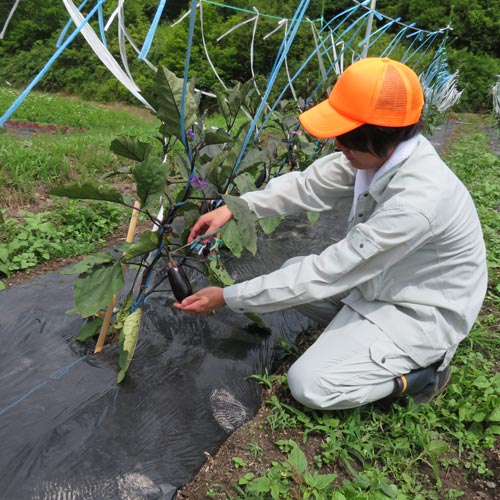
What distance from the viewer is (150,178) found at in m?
1.27

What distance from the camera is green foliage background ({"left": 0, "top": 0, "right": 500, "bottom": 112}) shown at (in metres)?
13.2

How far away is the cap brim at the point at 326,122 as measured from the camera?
1.28 m

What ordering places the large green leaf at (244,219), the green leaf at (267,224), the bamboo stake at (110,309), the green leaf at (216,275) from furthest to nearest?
the green leaf at (267,224)
the green leaf at (216,275)
the bamboo stake at (110,309)
the large green leaf at (244,219)

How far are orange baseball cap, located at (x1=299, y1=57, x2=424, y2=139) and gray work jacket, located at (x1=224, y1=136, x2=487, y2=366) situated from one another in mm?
176

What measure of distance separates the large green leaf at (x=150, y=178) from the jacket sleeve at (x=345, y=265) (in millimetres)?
364

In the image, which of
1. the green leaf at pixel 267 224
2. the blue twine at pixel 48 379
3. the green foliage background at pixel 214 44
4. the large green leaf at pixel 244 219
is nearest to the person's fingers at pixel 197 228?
the large green leaf at pixel 244 219

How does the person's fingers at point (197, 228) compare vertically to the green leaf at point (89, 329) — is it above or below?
above

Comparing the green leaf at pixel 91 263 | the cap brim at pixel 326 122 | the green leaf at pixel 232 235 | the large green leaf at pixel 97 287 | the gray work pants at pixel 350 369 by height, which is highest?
the cap brim at pixel 326 122

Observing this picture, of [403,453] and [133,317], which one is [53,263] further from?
[403,453]

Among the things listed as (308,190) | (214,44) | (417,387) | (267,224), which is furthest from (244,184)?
(214,44)

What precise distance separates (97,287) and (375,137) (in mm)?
925

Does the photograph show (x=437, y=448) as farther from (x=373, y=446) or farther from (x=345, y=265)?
(x=345, y=265)

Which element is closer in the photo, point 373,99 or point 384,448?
point 373,99

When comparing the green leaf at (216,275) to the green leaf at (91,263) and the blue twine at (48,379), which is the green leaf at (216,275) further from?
the blue twine at (48,379)
